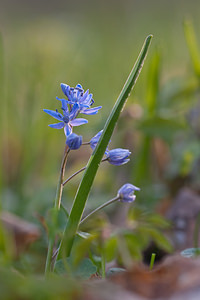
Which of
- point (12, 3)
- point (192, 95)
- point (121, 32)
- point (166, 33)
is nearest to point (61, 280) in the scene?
point (192, 95)

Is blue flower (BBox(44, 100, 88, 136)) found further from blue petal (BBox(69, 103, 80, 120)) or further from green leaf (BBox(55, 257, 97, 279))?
green leaf (BBox(55, 257, 97, 279))

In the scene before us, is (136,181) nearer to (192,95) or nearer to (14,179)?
(192,95)

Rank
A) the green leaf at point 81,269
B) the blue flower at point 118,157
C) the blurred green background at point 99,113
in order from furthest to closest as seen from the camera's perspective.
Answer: the blurred green background at point 99,113 → the blue flower at point 118,157 → the green leaf at point 81,269

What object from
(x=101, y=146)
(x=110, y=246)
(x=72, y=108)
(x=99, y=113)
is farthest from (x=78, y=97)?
(x=99, y=113)

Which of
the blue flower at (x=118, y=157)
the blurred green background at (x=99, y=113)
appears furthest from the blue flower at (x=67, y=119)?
the blurred green background at (x=99, y=113)

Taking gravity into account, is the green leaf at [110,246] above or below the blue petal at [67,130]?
below

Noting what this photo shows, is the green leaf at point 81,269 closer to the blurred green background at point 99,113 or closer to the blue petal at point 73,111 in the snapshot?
the blue petal at point 73,111

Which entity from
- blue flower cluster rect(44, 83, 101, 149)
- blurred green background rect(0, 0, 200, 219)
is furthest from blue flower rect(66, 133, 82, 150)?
blurred green background rect(0, 0, 200, 219)

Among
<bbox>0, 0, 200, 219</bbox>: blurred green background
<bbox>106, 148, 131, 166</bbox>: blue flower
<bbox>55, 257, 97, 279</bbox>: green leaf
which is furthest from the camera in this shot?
<bbox>0, 0, 200, 219</bbox>: blurred green background

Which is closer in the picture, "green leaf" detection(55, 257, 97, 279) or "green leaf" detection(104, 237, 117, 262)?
"green leaf" detection(55, 257, 97, 279)

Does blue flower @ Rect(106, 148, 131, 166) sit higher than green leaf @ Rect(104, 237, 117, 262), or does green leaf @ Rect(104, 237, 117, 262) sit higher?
blue flower @ Rect(106, 148, 131, 166)
